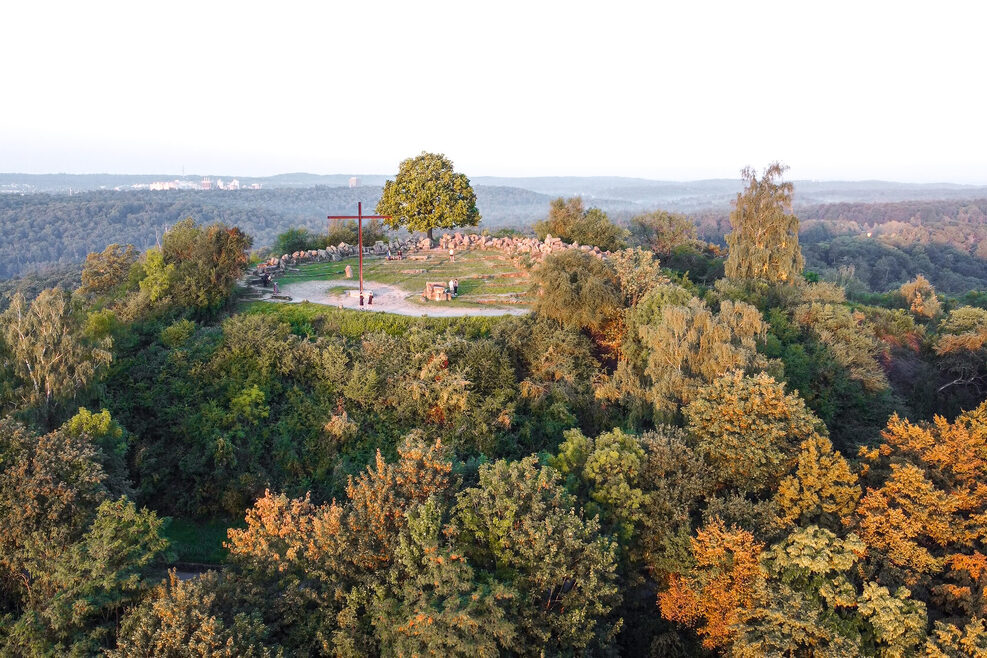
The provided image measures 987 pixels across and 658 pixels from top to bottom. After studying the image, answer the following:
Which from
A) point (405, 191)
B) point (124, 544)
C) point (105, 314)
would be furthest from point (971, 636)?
point (405, 191)

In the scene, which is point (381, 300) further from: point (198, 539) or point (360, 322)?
point (198, 539)

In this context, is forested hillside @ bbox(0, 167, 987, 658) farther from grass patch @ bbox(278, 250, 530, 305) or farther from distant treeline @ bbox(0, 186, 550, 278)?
distant treeline @ bbox(0, 186, 550, 278)

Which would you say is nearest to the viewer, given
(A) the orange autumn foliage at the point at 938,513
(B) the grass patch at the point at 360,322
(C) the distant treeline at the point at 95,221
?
(A) the orange autumn foliage at the point at 938,513

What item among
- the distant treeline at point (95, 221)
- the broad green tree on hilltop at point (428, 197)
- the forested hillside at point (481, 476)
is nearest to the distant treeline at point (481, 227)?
the distant treeline at point (95, 221)

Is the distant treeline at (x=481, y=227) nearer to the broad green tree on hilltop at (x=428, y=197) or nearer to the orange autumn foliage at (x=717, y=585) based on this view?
the broad green tree on hilltop at (x=428, y=197)

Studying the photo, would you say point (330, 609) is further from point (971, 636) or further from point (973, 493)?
point (973, 493)
